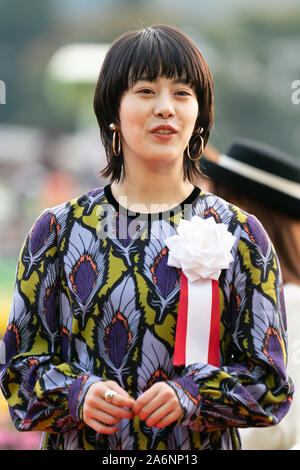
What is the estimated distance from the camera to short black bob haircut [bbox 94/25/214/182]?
68.6 inches

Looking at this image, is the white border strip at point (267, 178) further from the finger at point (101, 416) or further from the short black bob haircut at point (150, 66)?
the finger at point (101, 416)

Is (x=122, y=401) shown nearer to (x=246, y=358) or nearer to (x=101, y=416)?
(x=101, y=416)

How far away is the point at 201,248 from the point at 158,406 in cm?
32

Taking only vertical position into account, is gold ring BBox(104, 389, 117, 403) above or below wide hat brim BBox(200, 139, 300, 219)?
above

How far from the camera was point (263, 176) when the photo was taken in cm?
277

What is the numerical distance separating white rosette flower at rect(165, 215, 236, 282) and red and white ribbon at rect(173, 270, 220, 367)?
0.02m

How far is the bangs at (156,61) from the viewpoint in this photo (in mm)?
1737

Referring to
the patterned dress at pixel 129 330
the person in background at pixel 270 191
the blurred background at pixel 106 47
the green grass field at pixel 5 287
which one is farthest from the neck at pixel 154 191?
the blurred background at pixel 106 47

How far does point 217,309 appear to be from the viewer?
171cm

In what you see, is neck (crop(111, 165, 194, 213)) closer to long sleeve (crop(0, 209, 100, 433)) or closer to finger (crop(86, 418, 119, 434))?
long sleeve (crop(0, 209, 100, 433))

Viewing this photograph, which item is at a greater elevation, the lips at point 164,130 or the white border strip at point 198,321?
the lips at point 164,130

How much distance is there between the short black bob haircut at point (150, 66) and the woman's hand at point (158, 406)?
19.9 inches

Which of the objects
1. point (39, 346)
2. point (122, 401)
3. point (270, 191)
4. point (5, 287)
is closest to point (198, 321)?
point (122, 401)

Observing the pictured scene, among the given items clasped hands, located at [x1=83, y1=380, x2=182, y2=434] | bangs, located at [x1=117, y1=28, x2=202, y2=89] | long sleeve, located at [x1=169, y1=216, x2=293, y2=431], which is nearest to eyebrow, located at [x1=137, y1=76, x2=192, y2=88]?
bangs, located at [x1=117, y1=28, x2=202, y2=89]
